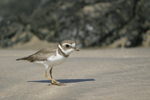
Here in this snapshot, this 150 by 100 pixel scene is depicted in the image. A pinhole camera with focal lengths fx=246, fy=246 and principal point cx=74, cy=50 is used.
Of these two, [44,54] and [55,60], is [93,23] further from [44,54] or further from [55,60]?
[55,60]

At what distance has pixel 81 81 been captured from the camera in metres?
4.56

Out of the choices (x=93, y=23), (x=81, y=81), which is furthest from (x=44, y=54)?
(x=93, y=23)

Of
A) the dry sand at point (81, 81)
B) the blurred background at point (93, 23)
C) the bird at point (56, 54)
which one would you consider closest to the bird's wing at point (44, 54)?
the bird at point (56, 54)

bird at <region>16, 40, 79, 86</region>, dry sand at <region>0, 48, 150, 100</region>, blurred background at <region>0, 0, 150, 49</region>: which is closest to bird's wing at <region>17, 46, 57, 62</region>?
bird at <region>16, 40, 79, 86</region>

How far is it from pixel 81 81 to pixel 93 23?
19.2 feet

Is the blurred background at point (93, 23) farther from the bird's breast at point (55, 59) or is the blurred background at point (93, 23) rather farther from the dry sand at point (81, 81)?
the bird's breast at point (55, 59)

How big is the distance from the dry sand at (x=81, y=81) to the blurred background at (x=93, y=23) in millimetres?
3948

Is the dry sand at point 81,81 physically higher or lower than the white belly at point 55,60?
lower

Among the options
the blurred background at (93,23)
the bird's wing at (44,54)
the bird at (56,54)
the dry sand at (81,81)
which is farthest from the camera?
the blurred background at (93,23)

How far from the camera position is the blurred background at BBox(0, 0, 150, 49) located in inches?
400

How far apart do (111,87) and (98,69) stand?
1.44 m

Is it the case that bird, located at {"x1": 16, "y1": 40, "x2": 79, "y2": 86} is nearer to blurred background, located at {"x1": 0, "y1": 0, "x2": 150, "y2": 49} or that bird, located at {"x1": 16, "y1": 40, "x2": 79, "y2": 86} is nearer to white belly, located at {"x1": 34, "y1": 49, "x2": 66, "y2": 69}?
white belly, located at {"x1": 34, "y1": 49, "x2": 66, "y2": 69}

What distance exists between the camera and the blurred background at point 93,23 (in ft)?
33.3

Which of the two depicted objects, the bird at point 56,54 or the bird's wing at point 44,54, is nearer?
the bird at point 56,54
